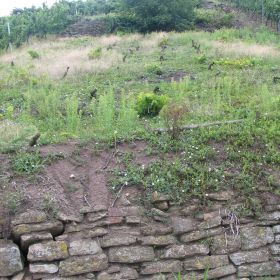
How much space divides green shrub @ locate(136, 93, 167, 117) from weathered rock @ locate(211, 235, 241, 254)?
2.88m

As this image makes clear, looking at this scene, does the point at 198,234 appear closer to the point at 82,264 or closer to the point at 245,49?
the point at 82,264

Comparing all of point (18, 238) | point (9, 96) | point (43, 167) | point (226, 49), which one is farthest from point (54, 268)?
point (226, 49)

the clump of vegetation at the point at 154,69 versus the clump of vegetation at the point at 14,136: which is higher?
the clump of vegetation at the point at 154,69

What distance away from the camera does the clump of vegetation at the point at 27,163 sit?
5.29 metres

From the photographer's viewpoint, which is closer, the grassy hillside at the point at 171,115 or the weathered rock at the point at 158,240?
the weathered rock at the point at 158,240

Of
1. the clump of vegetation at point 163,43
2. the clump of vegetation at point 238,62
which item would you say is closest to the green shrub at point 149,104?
the clump of vegetation at point 238,62

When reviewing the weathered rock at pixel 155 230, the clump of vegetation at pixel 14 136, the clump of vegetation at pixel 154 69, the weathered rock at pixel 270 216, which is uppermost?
the clump of vegetation at pixel 154 69

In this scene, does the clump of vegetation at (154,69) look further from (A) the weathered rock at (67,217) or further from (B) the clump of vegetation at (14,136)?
(A) the weathered rock at (67,217)

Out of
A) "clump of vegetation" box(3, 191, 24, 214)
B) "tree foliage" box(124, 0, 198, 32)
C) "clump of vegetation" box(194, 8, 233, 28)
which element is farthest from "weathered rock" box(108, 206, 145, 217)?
"clump of vegetation" box(194, 8, 233, 28)

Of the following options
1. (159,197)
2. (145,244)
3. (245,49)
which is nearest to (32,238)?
(145,244)

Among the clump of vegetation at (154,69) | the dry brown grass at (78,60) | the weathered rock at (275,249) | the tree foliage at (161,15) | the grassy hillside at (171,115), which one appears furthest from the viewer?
the tree foliage at (161,15)

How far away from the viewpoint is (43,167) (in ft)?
17.6

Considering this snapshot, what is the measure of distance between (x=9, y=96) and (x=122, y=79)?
2595 mm

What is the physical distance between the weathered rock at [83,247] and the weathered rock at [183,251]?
701 millimetres
